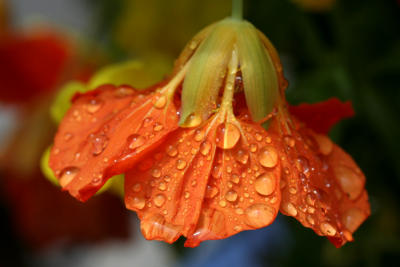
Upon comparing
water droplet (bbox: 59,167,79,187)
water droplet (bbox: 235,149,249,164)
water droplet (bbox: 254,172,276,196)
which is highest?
water droplet (bbox: 235,149,249,164)

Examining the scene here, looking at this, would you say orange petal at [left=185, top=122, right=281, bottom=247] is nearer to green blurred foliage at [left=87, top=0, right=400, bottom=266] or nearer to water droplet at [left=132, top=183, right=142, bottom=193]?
water droplet at [left=132, top=183, right=142, bottom=193]

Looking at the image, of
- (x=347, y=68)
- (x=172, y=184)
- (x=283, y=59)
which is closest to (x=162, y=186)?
(x=172, y=184)

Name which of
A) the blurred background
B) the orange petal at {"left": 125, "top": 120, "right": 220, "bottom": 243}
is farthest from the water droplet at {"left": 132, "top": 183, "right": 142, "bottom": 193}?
the blurred background

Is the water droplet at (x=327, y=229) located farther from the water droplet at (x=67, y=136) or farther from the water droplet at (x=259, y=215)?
the water droplet at (x=67, y=136)

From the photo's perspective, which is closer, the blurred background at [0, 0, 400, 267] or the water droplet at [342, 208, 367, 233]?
the water droplet at [342, 208, 367, 233]

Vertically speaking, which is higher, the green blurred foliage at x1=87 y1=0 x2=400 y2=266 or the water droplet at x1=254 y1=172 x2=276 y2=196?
the water droplet at x1=254 y1=172 x2=276 y2=196

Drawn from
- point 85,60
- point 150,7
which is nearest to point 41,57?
point 85,60

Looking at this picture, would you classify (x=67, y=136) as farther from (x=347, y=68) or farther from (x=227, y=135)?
(x=347, y=68)

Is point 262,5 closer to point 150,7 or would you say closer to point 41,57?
point 150,7
